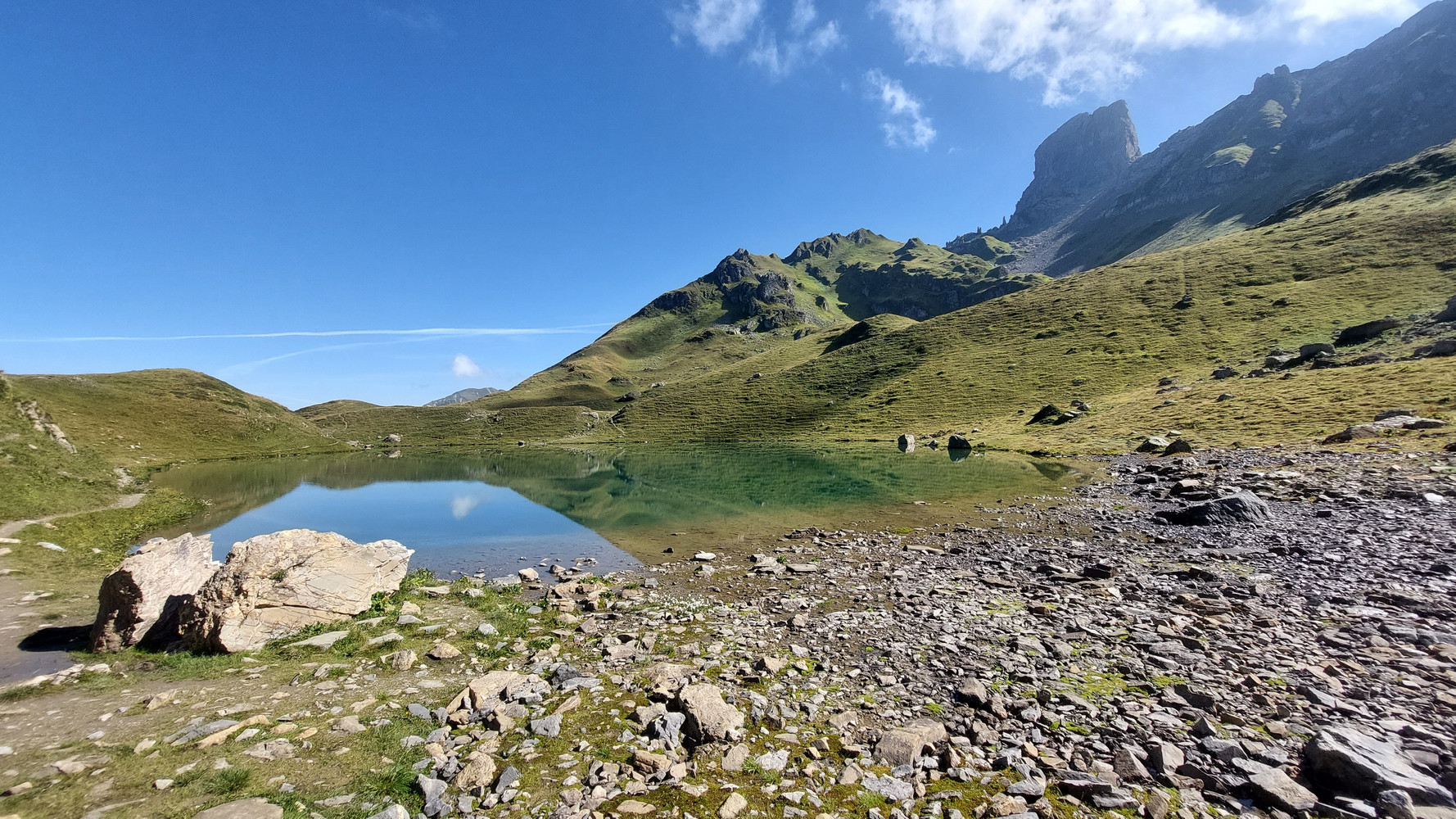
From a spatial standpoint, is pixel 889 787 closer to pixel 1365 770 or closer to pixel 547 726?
pixel 1365 770

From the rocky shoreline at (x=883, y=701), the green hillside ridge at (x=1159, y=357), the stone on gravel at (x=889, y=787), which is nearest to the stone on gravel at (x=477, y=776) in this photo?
the rocky shoreline at (x=883, y=701)

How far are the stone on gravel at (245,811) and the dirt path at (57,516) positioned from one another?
2699 centimetres

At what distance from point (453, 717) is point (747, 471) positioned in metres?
52.4

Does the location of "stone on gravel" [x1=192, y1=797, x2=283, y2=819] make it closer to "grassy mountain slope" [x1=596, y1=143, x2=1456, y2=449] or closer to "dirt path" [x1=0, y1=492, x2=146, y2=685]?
"dirt path" [x1=0, y1=492, x2=146, y2=685]

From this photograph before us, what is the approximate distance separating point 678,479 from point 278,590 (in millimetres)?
44760

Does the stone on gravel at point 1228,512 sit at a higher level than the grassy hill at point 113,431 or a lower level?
lower

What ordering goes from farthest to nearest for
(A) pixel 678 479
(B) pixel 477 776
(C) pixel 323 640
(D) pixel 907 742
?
(A) pixel 678 479 < (C) pixel 323 640 < (D) pixel 907 742 < (B) pixel 477 776

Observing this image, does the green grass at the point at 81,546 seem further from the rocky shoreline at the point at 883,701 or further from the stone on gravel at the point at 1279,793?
the stone on gravel at the point at 1279,793

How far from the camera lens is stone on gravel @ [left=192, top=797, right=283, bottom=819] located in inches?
248

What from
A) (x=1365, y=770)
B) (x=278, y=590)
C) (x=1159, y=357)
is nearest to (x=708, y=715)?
(x=1365, y=770)

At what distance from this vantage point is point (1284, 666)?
9.62 m

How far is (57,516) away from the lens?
2577cm

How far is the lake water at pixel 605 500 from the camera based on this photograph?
2789 centimetres

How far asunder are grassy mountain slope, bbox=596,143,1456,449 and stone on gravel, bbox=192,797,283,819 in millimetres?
63734
